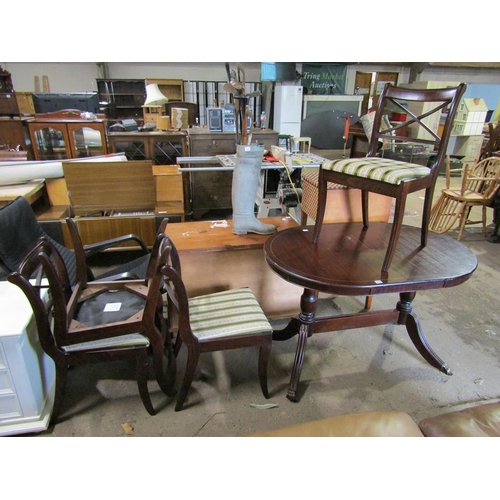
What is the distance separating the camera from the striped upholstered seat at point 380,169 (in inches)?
56.2

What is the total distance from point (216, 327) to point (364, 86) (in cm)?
883

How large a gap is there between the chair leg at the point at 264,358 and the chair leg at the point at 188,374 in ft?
0.94

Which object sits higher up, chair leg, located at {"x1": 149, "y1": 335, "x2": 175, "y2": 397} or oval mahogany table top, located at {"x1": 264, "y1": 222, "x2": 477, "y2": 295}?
oval mahogany table top, located at {"x1": 264, "y1": 222, "x2": 477, "y2": 295}

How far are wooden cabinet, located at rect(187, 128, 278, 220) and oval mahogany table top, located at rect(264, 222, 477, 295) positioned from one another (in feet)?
7.08

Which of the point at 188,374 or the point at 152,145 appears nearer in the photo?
the point at 188,374

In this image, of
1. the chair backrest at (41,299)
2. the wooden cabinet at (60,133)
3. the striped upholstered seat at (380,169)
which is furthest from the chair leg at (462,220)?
the chair backrest at (41,299)

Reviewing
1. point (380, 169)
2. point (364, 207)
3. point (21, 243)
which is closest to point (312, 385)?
point (364, 207)

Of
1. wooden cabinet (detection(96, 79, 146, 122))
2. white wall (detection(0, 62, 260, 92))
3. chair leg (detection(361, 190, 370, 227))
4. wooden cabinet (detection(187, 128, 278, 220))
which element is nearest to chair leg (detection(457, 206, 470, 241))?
wooden cabinet (detection(187, 128, 278, 220))

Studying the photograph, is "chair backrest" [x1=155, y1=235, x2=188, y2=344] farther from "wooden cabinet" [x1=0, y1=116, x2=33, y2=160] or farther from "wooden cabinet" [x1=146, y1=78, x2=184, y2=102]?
"wooden cabinet" [x1=146, y1=78, x2=184, y2=102]

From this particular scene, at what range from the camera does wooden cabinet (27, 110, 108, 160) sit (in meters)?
3.04

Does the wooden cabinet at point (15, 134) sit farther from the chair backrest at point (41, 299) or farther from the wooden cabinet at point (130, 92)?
the wooden cabinet at point (130, 92)

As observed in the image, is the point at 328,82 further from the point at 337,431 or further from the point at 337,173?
the point at 337,431

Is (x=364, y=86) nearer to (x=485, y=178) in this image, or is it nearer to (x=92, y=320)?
(x=485, y=178)

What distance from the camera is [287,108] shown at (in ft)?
22.0
